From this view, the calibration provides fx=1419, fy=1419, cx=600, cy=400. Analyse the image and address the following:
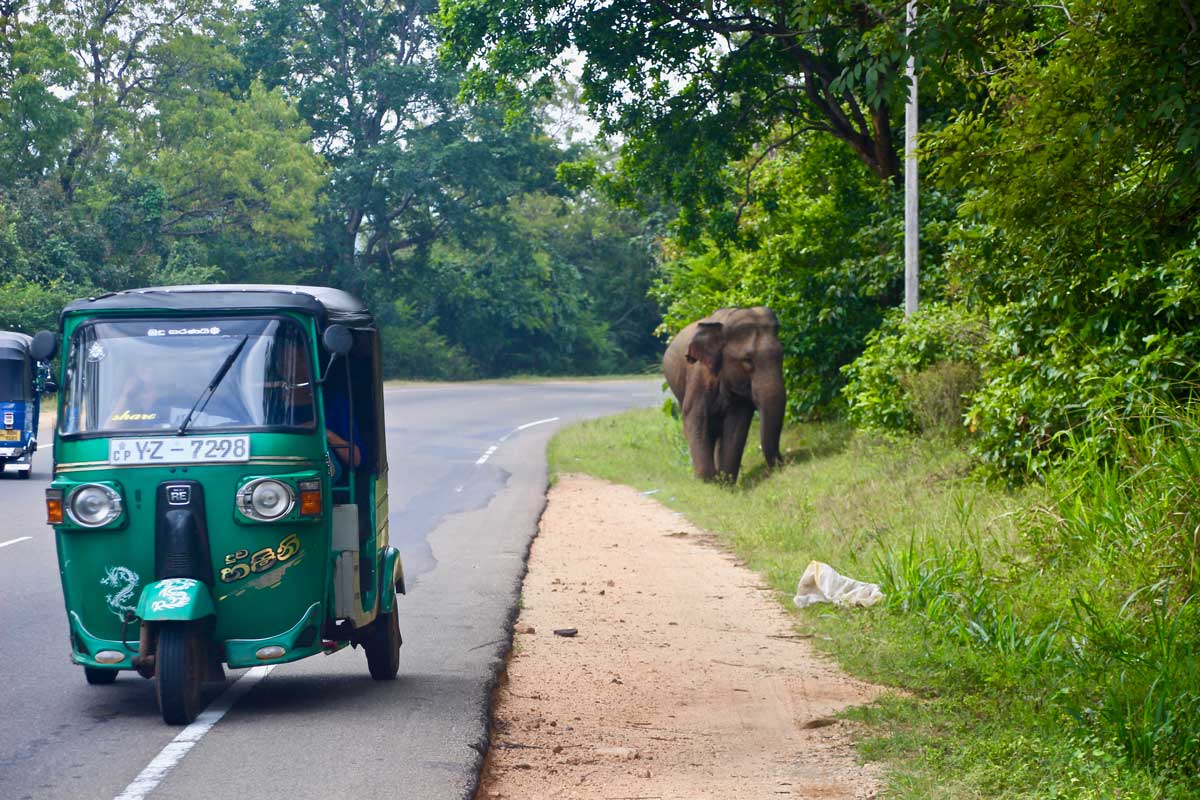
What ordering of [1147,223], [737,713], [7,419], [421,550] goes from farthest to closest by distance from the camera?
[7,419] < [421,550] < [1147,223] < [737,713]

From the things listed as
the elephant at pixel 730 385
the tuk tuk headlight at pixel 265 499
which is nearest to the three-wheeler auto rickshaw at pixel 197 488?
the tuk tuk headlight at pixel 265 499

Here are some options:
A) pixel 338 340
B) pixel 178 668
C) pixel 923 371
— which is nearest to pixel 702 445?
pixel 923 371

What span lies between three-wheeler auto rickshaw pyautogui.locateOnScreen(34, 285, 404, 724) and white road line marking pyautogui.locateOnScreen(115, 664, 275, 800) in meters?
0.11

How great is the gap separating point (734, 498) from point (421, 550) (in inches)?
201

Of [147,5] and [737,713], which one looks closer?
[737,713]

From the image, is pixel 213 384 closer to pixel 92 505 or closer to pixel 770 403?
pixel 92 505

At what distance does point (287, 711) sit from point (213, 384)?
1792 millimetres

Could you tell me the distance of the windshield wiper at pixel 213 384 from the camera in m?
7.25

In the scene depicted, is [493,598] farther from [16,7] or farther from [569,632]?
[16,7]

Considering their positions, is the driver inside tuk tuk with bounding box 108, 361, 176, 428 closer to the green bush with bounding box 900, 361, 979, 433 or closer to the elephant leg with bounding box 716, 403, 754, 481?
the green bush with bounding box 900, 361, 979, 433

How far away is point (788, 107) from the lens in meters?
21.5

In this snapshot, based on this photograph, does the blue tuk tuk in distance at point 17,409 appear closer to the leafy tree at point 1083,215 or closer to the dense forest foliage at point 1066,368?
the dense forest foliage at point 1066,368

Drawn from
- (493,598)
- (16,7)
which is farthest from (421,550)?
(16,7)

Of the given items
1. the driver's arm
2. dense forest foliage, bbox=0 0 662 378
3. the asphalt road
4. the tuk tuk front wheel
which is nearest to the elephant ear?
the asphalt road
